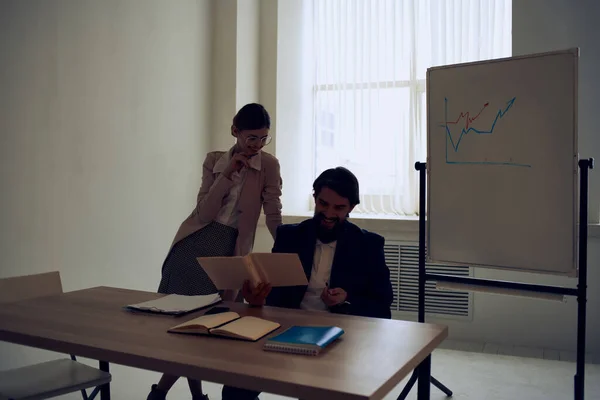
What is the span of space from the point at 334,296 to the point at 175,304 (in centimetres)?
55

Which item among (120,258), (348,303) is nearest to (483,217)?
(348,303)

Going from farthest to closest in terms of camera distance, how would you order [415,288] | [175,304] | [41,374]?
[415,288], [41,374], [175,304]

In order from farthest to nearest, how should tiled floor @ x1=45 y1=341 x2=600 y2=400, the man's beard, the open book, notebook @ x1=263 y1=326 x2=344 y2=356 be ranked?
tiled floor @ x1=45 y1=341 x2=600 y2=400 → the man's beard → the open book → notebook @ x1=263 y1=326 x2=344 y2=356

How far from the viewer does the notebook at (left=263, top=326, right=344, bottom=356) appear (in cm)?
147

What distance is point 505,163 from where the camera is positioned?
2701 mm

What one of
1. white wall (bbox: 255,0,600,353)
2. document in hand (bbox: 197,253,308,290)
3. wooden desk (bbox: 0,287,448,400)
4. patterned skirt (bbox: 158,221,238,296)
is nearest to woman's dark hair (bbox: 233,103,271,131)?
patterned skirt (bbox: 158,221,238,296)

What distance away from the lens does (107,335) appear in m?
1.65

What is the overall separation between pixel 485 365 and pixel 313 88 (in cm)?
271

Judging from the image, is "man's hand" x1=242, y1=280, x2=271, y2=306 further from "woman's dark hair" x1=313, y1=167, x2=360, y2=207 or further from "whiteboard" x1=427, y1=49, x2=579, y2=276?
"whiteboard" x1=427, y1=49, x2=579, y2=276

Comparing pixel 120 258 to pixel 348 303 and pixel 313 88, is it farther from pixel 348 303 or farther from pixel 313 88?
pixel 313 88

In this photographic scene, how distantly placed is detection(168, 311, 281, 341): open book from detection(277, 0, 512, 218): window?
3.12 meters

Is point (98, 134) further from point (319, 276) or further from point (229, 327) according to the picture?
point (229, 327)

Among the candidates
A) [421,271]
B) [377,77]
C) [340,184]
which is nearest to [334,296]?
[340,184]

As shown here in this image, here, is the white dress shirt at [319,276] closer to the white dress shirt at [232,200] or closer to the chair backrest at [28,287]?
the white dress shirt at [232,200]
